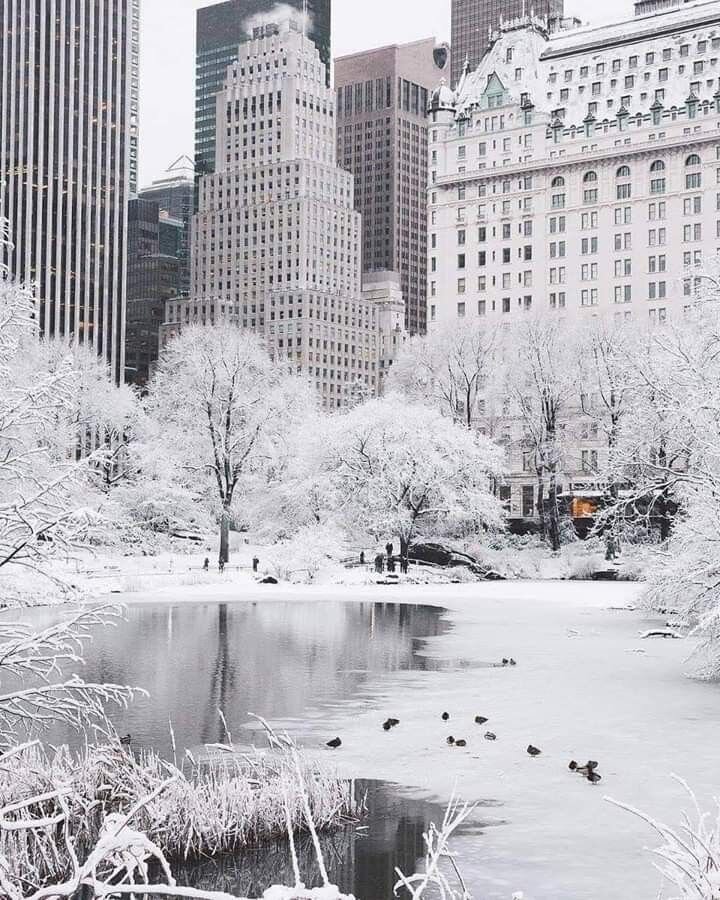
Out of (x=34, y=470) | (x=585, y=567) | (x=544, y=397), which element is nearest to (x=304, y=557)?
(x=585, y=567)

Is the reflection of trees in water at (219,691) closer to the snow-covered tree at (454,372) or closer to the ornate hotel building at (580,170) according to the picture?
the snow-covered tree at (454,372)

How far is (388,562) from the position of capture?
6812 cm

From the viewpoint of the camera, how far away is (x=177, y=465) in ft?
253

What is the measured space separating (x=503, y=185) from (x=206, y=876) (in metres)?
144

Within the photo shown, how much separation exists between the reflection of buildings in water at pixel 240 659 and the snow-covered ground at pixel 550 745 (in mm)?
1420

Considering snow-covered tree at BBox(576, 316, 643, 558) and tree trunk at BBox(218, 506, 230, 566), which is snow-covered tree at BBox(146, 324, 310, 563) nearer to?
tree trunk at BBox(218, 506, 230, 566)

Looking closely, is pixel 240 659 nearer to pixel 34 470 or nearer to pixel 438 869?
pixel 34 470

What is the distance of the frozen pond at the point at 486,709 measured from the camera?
1555 centimetres

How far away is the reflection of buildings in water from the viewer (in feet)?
78.8

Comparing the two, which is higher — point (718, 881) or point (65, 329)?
point (65, 329)

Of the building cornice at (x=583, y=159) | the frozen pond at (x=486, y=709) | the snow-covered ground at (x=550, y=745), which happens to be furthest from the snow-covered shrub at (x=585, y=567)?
the building cornice at (x=583, y=159)

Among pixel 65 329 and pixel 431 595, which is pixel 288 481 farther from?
pixel 65 329

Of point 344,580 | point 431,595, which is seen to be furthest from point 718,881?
point 344,580

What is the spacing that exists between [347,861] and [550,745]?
24.0 ft
